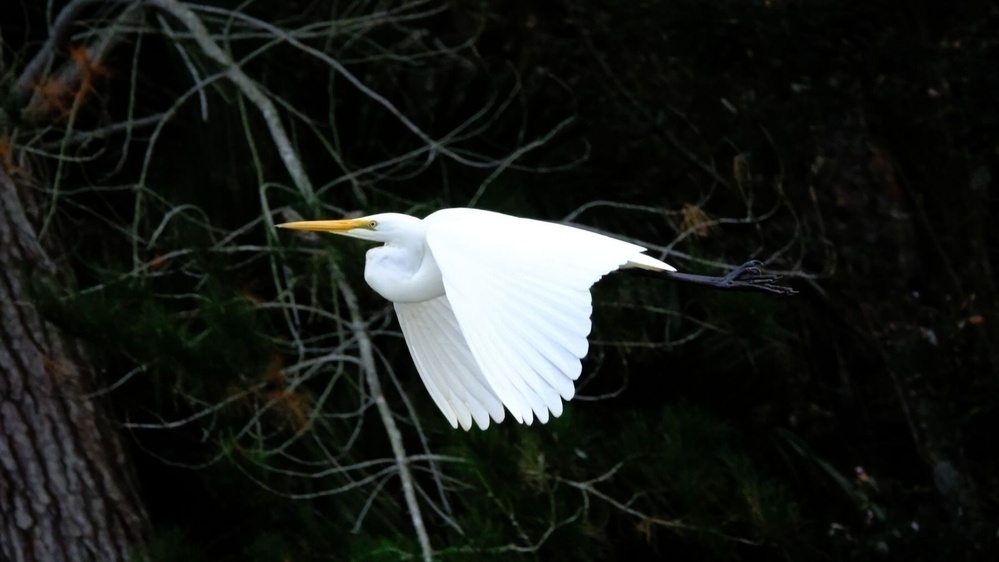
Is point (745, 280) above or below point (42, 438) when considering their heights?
below

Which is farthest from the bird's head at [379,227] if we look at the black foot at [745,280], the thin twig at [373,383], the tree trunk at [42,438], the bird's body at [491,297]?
the tree trunk at [42,438]

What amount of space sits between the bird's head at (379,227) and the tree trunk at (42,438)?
3.10 feet

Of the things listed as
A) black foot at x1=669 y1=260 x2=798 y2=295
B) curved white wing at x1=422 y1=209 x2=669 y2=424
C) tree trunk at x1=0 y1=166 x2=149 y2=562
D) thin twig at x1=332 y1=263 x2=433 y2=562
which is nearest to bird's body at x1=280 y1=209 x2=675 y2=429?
curved white wing at x1=422 y1=209 x2=669 y2=424

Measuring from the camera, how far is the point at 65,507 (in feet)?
10.0

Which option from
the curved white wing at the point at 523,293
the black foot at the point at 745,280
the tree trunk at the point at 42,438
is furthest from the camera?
the tree trunk at the point at 42,438

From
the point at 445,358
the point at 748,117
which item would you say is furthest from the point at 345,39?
the point at 445,358

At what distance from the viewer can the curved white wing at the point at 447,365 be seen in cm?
212

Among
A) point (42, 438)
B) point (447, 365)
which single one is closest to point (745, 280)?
point (447, 365)

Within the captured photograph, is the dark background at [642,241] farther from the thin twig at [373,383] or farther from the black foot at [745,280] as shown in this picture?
the black foot at [745,280]

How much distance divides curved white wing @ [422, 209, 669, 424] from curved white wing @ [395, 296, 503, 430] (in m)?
0.17

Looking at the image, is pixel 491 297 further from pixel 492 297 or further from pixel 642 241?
pixel 642 241

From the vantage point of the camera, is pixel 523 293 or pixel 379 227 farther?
pixel 379 227

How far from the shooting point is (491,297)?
1.87 meters

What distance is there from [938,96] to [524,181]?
0.79 meters
